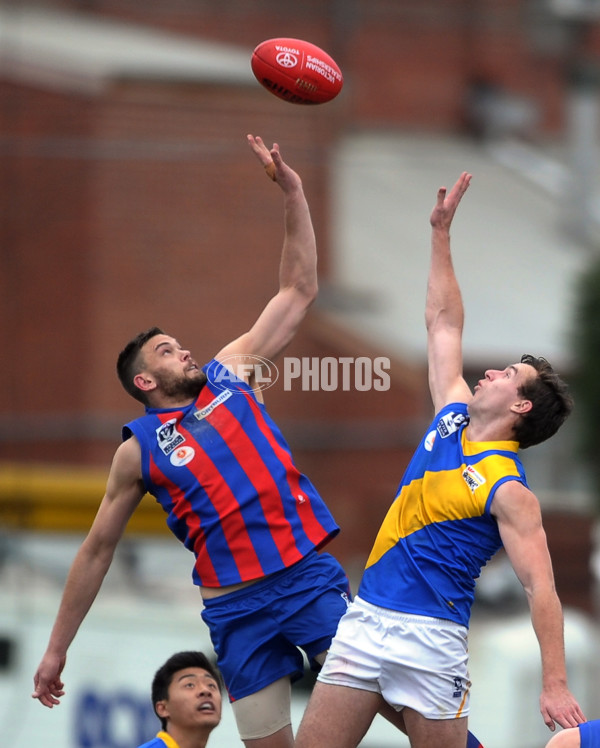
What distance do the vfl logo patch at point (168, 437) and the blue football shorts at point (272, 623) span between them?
1.96 feet

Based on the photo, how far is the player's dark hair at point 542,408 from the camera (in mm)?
4504

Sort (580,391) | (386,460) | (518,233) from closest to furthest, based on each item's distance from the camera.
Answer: (580,391) → (386,460) → (518,233)

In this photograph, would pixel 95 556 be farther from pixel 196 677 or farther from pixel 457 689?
pixel 457 689

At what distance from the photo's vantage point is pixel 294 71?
17.1 ft

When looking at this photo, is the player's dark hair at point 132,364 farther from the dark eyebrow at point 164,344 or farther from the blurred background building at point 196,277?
the blurred background building at point 196,277

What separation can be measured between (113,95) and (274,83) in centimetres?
1057

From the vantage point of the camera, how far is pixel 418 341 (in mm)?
16984

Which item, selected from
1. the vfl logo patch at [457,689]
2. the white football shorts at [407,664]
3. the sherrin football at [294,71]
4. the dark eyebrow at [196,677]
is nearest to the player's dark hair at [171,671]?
the dark eyebrow at [196,677]

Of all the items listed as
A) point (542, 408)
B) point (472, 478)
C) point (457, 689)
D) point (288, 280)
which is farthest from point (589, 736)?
point (288, 280)

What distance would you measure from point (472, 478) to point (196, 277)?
446 inches

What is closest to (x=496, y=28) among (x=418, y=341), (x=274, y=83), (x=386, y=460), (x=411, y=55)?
(x=411, y=55)

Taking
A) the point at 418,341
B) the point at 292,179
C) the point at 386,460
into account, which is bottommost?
the point at 292,179

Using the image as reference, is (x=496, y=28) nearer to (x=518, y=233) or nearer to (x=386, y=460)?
(x=518, y=233)

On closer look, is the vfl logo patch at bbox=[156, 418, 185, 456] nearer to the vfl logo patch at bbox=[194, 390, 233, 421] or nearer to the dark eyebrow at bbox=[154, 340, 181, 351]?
the vfl logo patch at bbox=[194, 390, 233, 421]
